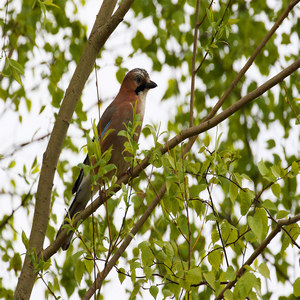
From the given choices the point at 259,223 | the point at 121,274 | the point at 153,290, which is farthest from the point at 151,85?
the point at 259,223

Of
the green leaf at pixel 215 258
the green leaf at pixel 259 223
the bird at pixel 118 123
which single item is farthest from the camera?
the bird at pixel 118 123

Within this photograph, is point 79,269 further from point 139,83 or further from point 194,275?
point 139,83

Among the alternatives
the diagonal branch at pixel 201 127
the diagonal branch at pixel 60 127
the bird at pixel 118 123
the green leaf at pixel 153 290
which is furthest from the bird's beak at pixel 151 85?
the green leaf at pixel 153 290

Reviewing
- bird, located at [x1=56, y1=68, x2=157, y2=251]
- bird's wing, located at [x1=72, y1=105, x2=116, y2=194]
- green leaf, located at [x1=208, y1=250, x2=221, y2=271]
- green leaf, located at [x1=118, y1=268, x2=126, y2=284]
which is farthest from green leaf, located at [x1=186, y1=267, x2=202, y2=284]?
bird's wing, located at [x1=72, y1=105, x2=116, y2=194]

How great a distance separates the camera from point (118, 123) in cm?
451

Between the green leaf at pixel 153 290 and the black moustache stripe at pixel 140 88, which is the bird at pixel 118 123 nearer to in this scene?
the black moustache stripe at pixel 140 88

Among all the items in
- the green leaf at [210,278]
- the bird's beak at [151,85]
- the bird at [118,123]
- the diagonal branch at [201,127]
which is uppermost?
the bird's beak at [151,85]

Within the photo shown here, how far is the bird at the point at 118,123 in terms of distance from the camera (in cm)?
431

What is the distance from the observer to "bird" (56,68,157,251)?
4.31 meters

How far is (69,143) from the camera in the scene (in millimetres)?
4688

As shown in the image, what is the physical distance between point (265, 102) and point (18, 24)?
235 cm

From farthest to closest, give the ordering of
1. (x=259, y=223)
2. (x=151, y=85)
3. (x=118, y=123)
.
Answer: (x=151, y=85) < (x=118, y=123) < (x=259, y=223)

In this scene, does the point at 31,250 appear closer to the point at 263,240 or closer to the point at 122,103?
the point at 263,240

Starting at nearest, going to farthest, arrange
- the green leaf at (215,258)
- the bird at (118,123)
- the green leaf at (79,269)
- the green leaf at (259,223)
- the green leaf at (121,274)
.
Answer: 1. the green leaf at (259,223)
2. the green leaf at (215,258)
3. the green leaf at (121,274)
4. the green leaf at (79,269)
5. the bird at (118,123)
